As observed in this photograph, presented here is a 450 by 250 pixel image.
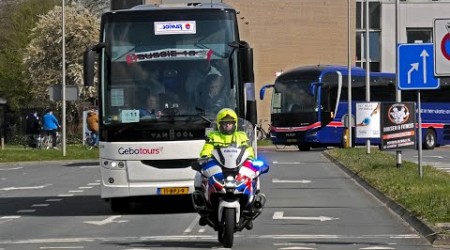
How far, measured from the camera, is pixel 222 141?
12.4 meters

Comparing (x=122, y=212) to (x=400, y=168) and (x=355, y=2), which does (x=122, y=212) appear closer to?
(x=400, y=168)

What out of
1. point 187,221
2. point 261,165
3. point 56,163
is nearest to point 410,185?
point 187,221

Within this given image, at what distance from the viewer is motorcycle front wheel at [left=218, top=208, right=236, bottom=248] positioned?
1170cm

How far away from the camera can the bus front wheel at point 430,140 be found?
160ft

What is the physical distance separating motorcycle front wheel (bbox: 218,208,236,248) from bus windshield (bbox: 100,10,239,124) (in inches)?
187

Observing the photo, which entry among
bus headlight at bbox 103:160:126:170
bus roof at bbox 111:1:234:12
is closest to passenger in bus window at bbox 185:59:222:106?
bus roof at bbox 111:1:234:12

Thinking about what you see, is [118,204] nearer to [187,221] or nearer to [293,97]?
[187,221]

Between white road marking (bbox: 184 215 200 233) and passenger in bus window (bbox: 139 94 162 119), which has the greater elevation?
passenger in bus window (bbox: 139 94 162 119)

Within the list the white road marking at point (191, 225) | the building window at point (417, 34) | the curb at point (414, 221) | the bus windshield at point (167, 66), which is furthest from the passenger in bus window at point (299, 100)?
the white road marking at point (191, 225)

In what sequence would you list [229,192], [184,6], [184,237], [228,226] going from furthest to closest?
[184,6]
[184,237]
[229,192]
[228,226]

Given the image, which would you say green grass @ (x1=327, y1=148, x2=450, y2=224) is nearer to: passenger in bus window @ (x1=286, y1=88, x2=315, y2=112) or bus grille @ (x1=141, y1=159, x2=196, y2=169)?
bus grille @ (x1=141, y1=159, x2=196, y2=169)

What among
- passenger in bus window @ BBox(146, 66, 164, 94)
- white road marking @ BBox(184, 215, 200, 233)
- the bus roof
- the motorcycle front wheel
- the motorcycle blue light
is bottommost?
white road marking @ BBox(184, 215, 200, 233)

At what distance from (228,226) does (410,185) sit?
8997mm

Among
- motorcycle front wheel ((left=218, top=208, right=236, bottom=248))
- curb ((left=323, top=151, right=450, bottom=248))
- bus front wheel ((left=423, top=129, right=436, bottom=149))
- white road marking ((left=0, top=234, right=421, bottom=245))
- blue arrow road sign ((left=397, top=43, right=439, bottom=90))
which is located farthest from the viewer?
bus front wheel ((left=423, top=129, right=436, bottom=149))
